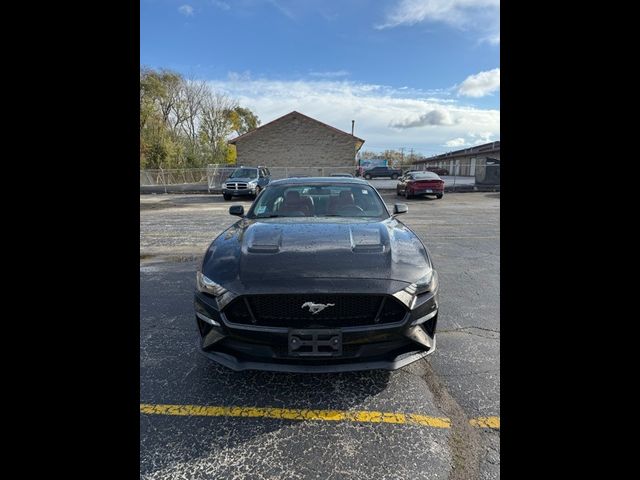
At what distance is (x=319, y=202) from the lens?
3.95 meters

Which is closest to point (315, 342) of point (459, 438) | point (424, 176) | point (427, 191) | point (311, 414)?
point (311, 414)

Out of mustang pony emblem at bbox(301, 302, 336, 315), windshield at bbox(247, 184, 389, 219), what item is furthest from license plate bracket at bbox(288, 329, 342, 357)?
windshield at bbox(247, 184, 389, 219)

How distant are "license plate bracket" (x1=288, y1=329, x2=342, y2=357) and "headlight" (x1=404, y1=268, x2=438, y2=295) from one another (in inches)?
22.7

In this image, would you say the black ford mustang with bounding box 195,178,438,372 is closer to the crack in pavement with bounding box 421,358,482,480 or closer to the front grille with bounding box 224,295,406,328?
Result: the front grille with bounding box 224,295,406,328

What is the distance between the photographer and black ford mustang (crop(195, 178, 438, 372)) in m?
2.15

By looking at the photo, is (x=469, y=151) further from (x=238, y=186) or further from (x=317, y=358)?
(x=317, y=358)
